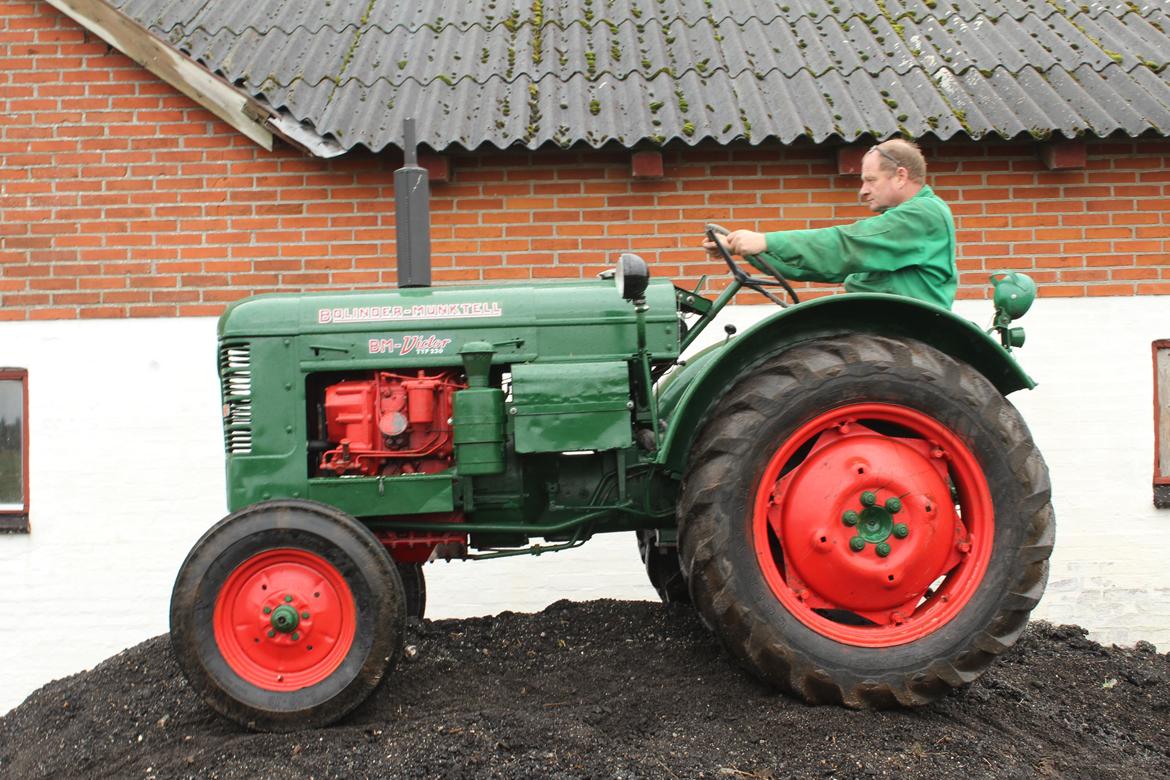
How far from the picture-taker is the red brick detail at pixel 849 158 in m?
5.58

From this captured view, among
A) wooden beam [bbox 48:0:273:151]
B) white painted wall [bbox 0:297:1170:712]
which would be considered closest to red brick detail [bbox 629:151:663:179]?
white painted wall [bbox 0:297:1170:712]

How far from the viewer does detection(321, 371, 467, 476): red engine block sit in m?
3.45

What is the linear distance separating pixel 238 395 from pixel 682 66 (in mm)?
3487

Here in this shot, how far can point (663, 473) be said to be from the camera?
11.7 feet

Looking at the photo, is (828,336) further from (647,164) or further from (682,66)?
(682,66)

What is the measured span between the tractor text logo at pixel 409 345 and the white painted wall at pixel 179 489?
2469 millimetres

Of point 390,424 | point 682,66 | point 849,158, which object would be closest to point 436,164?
point 682,66

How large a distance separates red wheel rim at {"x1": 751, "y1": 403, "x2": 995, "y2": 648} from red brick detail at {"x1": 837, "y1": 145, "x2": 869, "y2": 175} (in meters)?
2.74

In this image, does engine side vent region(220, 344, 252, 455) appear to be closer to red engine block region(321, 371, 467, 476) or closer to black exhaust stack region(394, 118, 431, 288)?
red engine block region(321, 371, 467, 476)

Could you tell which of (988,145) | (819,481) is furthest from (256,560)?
(988,145)

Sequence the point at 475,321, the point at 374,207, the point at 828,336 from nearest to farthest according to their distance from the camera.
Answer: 1. the point at 828,336
2. the point at 475,321
3. the point at 374,207

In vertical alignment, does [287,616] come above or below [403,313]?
below

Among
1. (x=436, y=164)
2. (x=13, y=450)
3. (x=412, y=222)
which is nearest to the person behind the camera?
(x=412, y=222)

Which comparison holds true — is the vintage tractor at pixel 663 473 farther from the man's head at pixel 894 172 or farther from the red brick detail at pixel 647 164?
the red brick detail at pixel 647 164
